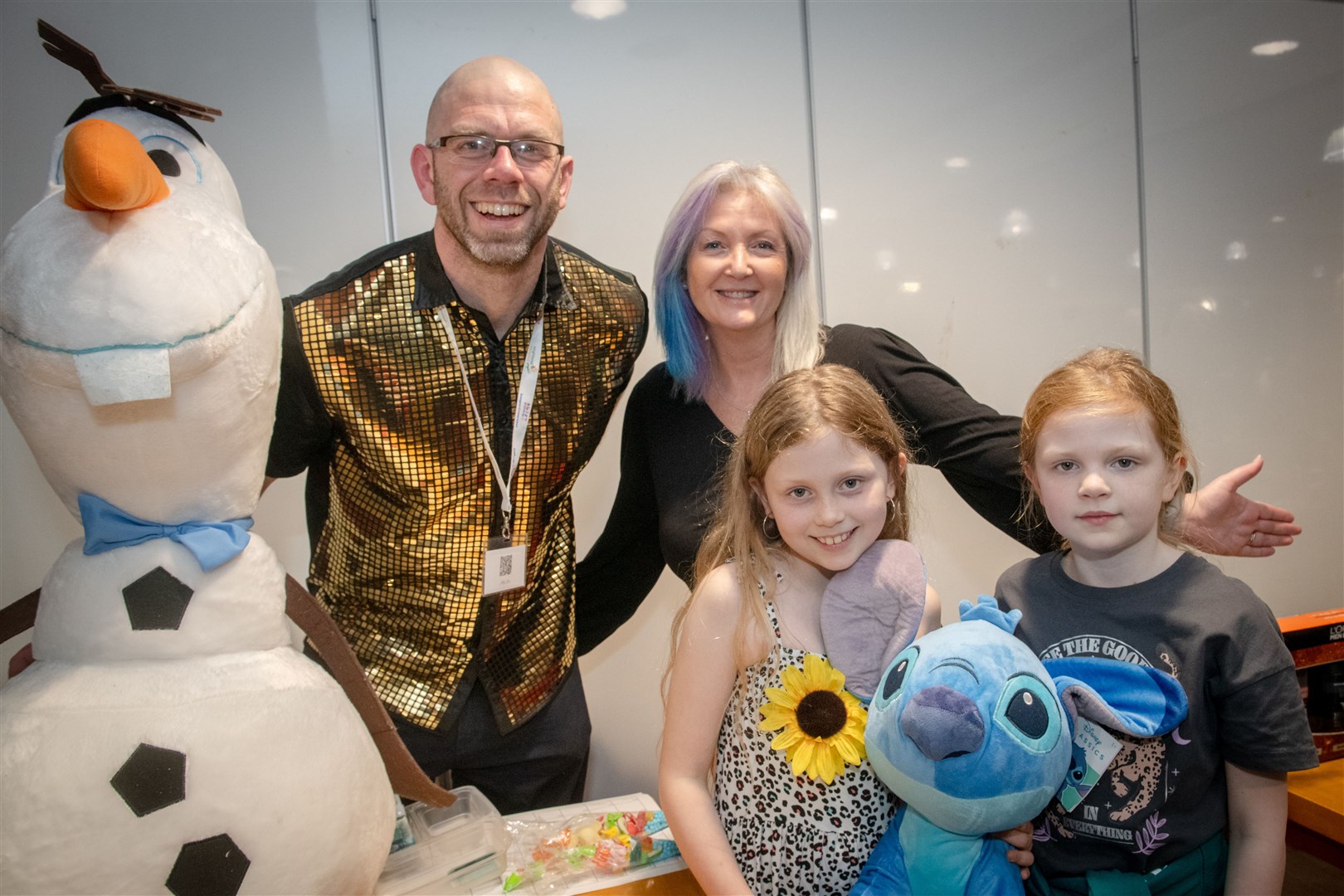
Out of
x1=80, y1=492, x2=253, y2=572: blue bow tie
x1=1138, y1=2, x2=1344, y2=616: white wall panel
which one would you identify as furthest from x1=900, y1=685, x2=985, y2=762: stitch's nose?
x1=1138, y1=2, x2=1344, y2=616: white wall panel

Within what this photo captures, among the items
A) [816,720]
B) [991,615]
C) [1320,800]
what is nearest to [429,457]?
[816,720]

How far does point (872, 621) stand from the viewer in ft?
3.97

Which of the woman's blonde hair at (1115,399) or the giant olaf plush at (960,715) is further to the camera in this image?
the woman's blonde hair at (1115,399)

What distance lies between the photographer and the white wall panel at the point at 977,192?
2.27 metres

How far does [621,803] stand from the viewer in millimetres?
1651

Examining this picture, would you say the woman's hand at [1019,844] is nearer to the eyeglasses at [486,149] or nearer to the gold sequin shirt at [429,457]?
the gold sequin shirt at [429,457]

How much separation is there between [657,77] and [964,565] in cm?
146

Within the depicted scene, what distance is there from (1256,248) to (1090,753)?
205cm

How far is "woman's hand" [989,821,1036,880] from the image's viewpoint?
116cm

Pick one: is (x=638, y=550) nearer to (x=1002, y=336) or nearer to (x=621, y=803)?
(x=621, y=803)

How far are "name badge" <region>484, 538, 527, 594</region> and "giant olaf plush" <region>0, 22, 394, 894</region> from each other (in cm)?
46

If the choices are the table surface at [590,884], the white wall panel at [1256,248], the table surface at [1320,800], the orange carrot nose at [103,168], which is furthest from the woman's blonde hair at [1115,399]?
the white wall panel at [1256,248]

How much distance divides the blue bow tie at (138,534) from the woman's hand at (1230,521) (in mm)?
1363

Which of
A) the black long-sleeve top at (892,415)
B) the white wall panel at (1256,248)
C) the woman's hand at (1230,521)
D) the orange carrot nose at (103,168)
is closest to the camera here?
the orange carrot nose at (103,168)
